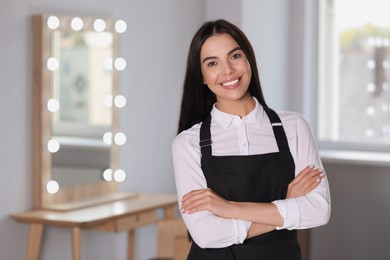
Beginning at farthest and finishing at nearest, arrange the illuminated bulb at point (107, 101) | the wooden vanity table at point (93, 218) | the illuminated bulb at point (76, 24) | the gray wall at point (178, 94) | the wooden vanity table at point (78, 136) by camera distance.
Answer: the gray wall at point (178, 94), the illuminated bulb at point (107, 101), the illuminated bulb at point (76, 24), the wooden vanity table at point (78, 136), the wooden vanity table at point (93, 218)

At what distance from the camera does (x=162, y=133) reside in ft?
14.2

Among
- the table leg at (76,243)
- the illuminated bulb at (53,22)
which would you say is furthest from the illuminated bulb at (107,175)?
the illuminated bulb at (53,22)

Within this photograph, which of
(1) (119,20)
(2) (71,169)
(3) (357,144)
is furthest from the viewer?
(3) (357,144)

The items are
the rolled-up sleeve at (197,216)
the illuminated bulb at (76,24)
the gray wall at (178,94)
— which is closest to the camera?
the rolled-up sleeve at (197,216)

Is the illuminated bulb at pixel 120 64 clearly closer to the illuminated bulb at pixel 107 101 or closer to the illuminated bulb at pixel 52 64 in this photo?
the illuminated bulb at pixel 107 101

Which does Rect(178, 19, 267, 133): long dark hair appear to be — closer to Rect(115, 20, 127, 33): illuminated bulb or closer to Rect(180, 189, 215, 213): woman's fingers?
Rect(180, 189, 215, 213): woman's fingers

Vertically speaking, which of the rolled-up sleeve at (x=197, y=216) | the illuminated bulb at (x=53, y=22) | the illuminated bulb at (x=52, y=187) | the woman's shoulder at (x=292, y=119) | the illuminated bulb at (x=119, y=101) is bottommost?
the illuminated bulb at (x=52, y=187)

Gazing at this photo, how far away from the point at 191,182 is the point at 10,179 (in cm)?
163

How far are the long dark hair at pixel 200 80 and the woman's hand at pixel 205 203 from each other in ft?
0.65

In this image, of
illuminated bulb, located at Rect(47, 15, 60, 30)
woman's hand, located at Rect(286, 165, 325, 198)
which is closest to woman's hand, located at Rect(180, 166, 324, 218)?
woman's hand, located at Rect(286, 165, 325, 198)

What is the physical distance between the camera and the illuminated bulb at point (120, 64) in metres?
3.95

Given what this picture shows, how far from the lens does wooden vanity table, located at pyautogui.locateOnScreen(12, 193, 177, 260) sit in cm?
337

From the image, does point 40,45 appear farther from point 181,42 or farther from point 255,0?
point 255,0

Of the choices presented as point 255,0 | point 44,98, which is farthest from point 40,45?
point 255,0
